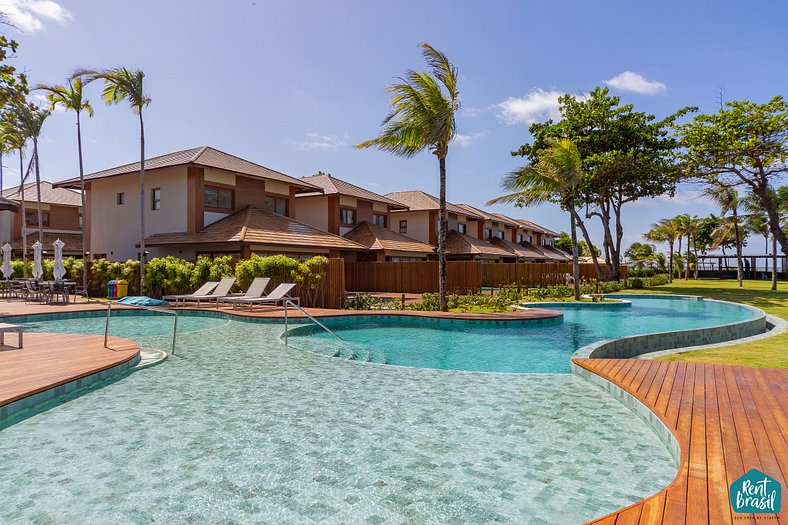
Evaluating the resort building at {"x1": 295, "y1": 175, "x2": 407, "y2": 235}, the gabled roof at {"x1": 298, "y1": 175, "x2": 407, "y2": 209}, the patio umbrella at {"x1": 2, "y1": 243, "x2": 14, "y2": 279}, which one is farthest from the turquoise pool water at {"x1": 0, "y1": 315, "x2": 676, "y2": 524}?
the gabled roof at {"x1": 298, "y1": 175, "x2": 407, "y2": 209}

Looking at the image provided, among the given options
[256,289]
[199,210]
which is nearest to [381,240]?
[199,210]

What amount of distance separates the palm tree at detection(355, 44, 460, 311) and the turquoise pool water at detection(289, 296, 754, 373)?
2792 millimetres

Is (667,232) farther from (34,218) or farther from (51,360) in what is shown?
(51,360)

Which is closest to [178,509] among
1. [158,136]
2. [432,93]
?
[432,93]

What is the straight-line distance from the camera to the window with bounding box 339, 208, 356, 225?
30.0m

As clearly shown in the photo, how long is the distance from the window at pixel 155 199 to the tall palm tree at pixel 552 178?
16.3 m

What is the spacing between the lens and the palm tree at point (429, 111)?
14.7m

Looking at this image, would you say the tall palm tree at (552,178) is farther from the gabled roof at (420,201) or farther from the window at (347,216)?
the gabled roof at (420,201)

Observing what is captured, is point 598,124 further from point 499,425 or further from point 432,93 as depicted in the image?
point 499,425

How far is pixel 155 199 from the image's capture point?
23469 mm

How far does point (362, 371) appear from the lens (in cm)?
741

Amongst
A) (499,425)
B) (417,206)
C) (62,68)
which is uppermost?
(62,68)

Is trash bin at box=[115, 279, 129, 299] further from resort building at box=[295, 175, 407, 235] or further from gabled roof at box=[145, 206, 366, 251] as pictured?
resort building at box=[295, 175, 407, 235]

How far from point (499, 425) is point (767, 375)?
3795 millimetres
